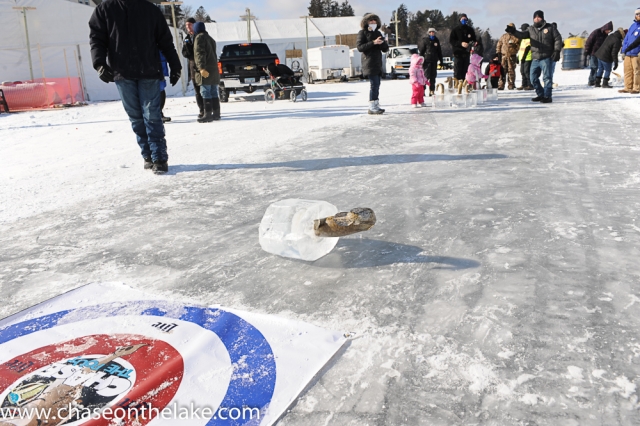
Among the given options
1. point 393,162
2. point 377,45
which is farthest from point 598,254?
point 377,45

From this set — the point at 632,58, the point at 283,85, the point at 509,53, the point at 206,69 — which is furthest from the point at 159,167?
the point at 509,53

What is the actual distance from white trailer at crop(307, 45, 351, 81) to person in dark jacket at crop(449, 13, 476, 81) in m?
15.4

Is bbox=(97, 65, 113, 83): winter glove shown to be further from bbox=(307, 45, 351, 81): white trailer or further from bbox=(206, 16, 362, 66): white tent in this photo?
bbox=(206, 16, 362, 66): white tent

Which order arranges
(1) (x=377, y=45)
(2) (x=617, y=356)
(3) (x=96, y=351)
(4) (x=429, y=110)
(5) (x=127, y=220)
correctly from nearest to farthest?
1. (2) (x=617, y=356)
2. (3) (x=96, y=351)
3. (5) (x=127, y=220)
4. (1) (x=377, y=45)
5. (4) (x=429, y=110)

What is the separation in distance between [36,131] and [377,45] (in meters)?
6.52

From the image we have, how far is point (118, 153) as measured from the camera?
6.17m

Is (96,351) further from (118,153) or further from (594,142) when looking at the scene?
(594,142)

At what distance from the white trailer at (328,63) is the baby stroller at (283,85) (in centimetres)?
1258

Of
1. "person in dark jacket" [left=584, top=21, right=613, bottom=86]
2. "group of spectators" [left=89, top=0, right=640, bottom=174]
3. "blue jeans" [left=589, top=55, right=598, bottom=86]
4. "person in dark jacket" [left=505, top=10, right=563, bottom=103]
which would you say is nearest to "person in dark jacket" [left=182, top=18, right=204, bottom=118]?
"group of spectators" [left=89, top=0, right=640, bottom=174]

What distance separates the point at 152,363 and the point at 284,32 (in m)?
33.9

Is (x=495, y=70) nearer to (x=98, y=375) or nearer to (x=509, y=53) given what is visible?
(x=509, y=53)

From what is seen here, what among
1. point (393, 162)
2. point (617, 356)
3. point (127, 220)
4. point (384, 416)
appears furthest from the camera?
point (393, 162)

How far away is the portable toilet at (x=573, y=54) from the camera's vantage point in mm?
26062

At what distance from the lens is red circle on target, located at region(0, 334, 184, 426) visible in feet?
→ 4.66
